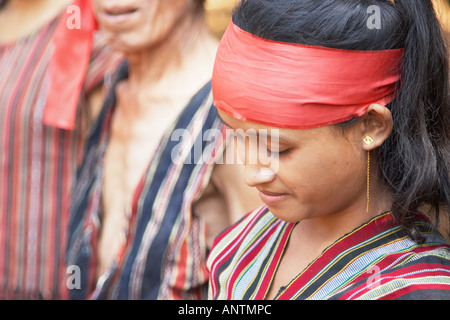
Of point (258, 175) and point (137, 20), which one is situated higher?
point (137, 20)

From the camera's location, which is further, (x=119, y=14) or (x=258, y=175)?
(x=119, y=14)

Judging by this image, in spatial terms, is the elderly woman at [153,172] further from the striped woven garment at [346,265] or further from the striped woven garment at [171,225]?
the striped woven garment at [346,265]

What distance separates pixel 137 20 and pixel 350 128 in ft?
3.29

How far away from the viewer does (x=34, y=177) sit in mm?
2619

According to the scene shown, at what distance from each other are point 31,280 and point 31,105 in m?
0.64

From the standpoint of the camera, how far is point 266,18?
4.67 feet

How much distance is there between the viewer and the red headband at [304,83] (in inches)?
54.7

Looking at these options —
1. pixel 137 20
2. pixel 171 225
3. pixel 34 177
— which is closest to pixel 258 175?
pixel 171 225

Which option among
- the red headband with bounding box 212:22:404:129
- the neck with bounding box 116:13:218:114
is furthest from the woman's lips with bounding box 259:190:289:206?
the neck with bounding box 116:13:218:114

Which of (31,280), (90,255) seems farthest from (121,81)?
(31,280)

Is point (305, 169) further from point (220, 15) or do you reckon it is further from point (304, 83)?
point (220, 15)

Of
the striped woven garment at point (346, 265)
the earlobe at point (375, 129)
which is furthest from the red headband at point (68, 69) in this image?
the earlobe at point (375, 129)

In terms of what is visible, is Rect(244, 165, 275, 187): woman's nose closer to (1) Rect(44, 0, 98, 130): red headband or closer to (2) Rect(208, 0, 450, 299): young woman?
(2) Rect(208, 0, 450, 299): young woman

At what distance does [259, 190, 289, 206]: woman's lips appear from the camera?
1476 millimetres
